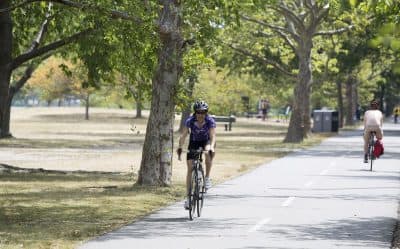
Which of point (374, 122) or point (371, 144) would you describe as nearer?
point (374, 122)

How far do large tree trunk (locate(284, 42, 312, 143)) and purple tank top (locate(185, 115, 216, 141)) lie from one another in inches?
1271

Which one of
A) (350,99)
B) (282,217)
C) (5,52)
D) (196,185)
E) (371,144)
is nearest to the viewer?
(196,185)

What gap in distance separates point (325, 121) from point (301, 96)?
17.4 metres

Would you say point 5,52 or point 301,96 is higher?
point 5,52

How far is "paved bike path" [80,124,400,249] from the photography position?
38.4 feet

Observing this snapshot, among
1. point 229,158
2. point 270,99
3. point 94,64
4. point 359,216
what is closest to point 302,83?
point 229,158

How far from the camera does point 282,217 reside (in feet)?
48.0

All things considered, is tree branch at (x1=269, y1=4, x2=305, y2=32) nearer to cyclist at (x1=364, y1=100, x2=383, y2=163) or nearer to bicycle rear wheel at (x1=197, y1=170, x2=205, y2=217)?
cyclist at (x1=364, y1=100, x2=383, y2=163)

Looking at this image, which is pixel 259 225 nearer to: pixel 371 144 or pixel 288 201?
pixel 288 201

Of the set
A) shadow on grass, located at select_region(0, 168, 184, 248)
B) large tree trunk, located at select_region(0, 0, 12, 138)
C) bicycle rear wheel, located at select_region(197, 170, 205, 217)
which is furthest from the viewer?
large tree trunk, located at select_region(0, 0, 12, 138)

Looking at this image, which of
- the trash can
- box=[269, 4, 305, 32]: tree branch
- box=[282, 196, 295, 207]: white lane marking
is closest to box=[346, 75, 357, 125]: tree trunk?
the trash can

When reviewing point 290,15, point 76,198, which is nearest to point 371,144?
point 76,198

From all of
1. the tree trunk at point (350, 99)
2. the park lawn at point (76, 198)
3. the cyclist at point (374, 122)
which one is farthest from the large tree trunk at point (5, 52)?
the tree trunk at point (350, 99)

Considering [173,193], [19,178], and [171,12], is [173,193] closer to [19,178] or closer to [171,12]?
[171,12]
